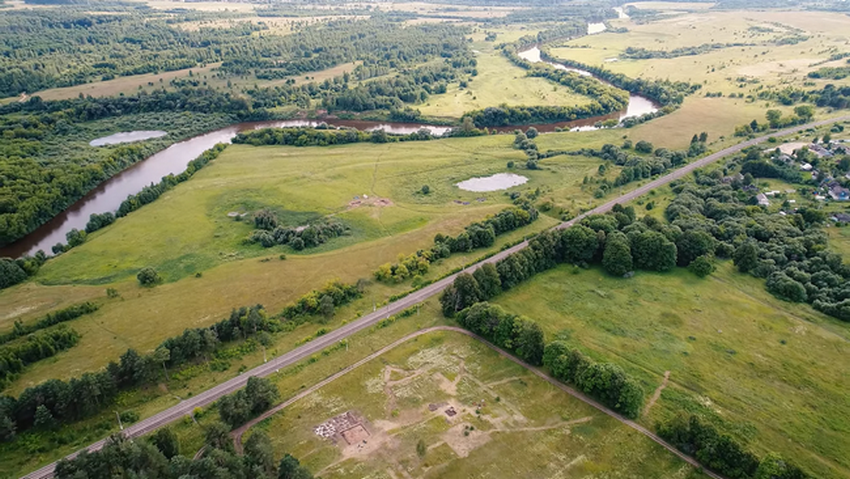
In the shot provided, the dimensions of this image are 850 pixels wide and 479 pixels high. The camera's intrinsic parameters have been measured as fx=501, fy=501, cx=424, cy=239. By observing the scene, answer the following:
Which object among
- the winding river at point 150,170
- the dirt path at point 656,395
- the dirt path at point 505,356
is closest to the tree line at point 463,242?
the dirt path at point 505,356

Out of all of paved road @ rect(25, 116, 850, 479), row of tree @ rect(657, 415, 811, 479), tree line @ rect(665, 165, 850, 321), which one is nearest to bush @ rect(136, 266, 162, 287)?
paved road @ rect(25, 116, 850, 479)

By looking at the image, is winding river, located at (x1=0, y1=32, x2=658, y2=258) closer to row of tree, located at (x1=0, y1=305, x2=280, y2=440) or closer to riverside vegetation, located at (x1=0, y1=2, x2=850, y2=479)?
riverside vegetation, located at (x1=0, y1=2, x2=850, y2=479)

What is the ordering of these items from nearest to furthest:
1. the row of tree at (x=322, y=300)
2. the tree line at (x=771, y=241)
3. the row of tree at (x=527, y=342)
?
the row of tree at (x=527, y=342)
the row of tree at (x=322, y=300)
the tree line at (x=771, y=241)

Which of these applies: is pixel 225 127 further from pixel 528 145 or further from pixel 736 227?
pixel 736 227

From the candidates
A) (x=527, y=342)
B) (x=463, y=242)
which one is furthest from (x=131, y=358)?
(x=463, y=242)

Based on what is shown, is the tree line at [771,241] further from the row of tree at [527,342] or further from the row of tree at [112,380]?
the row of tree at [112,380]
